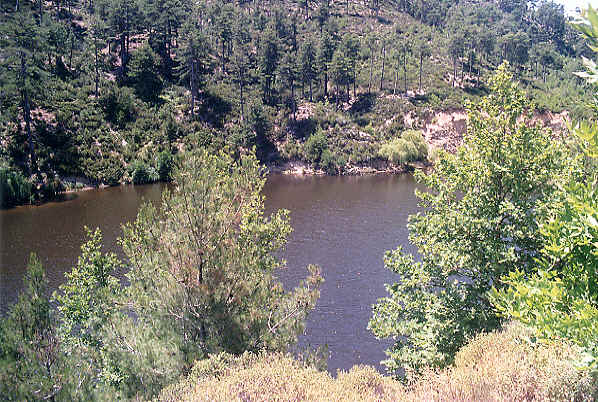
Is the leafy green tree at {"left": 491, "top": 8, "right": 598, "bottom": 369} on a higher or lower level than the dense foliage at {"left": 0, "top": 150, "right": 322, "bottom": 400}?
higher

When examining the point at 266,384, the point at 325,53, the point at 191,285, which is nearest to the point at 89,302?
the point at 191,285

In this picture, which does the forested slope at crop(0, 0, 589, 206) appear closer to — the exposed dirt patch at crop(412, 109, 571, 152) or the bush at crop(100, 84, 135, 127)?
the bush at crop(100, 84, 135, 127)

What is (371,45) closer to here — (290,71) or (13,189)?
(290,71)

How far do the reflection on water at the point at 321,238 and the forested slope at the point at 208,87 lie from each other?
19.7ft

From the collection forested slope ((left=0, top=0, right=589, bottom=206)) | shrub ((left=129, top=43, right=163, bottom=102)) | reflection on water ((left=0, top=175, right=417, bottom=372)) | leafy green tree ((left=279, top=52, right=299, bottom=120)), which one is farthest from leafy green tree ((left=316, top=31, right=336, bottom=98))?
reflection on water ((left=0, top=175, right=417, bottom=372))

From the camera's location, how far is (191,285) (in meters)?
11.2

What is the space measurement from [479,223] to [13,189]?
1740 inches

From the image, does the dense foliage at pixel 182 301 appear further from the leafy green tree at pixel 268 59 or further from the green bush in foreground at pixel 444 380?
the leafy green tree at pixel 268 59

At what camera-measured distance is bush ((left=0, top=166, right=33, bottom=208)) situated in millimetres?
41531

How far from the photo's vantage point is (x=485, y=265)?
12.0 metres

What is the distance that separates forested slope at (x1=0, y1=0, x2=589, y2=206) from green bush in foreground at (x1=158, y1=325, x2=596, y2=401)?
39.9 m

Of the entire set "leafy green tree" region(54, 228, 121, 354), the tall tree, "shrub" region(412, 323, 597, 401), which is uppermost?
the tall tree

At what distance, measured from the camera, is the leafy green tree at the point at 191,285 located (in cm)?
1096

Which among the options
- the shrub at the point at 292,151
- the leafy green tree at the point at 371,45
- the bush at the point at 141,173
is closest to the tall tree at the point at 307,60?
the shrub at the point at 292,151
